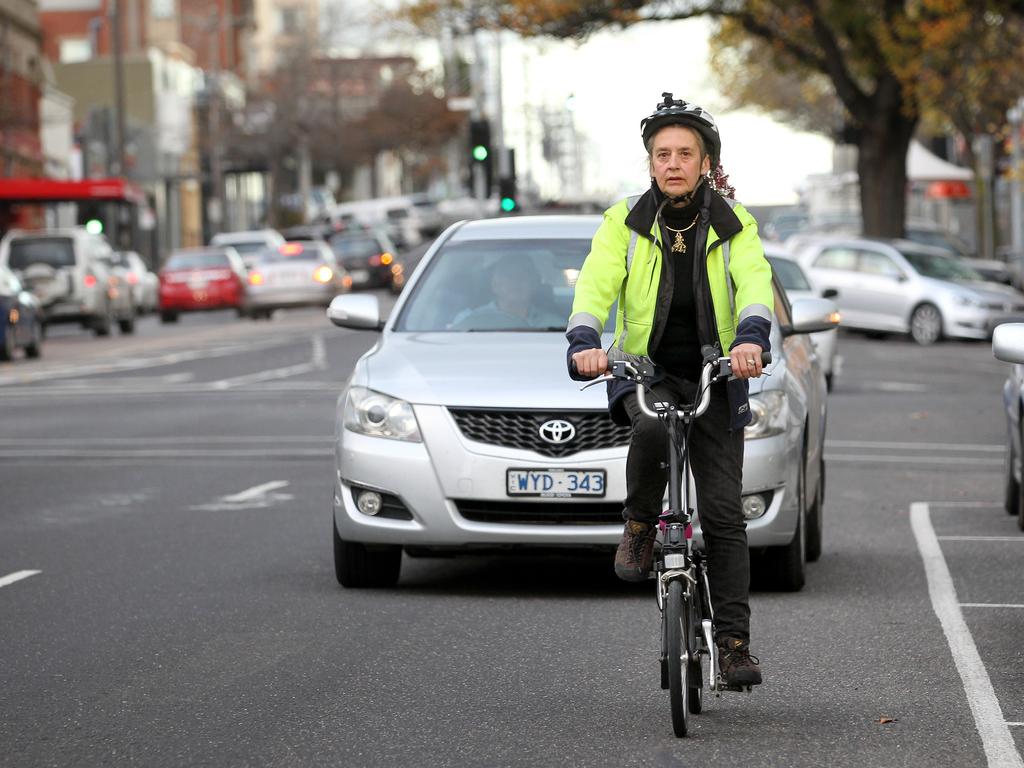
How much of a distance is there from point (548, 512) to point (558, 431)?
1.12ft

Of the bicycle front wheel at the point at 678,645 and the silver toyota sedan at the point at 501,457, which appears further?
the silver toyota sedan at the point at 501,457

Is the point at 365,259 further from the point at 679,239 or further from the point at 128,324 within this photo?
the point at 679,239

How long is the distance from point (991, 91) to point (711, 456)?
46366 mm

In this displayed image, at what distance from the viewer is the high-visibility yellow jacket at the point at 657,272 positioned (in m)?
6.73

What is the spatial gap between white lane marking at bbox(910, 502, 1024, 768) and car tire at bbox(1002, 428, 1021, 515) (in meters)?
0.66

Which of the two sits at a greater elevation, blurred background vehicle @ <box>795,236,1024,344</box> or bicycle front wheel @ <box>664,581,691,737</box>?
bicycle front wheel @ <box>664,581,691,737</box>

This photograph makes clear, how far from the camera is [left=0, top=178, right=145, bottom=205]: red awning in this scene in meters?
45.4

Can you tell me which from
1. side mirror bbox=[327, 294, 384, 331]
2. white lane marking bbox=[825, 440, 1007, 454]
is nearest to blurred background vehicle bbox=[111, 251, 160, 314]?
white lane marking bbox=[825, 440, 1007, 454]

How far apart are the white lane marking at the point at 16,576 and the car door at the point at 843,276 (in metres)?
25.5

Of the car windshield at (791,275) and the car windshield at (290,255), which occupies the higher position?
the car windshield at (791,275)

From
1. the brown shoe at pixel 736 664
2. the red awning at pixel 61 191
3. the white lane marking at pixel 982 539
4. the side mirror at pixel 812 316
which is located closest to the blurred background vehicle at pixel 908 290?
the red awning at pixel 61 191

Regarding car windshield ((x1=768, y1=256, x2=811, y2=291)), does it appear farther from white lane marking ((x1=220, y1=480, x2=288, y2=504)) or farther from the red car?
the red car

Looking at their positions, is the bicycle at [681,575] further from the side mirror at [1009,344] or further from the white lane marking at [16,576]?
the white lane marking at [16,576]

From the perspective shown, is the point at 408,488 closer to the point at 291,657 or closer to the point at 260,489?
the point at 291,657
